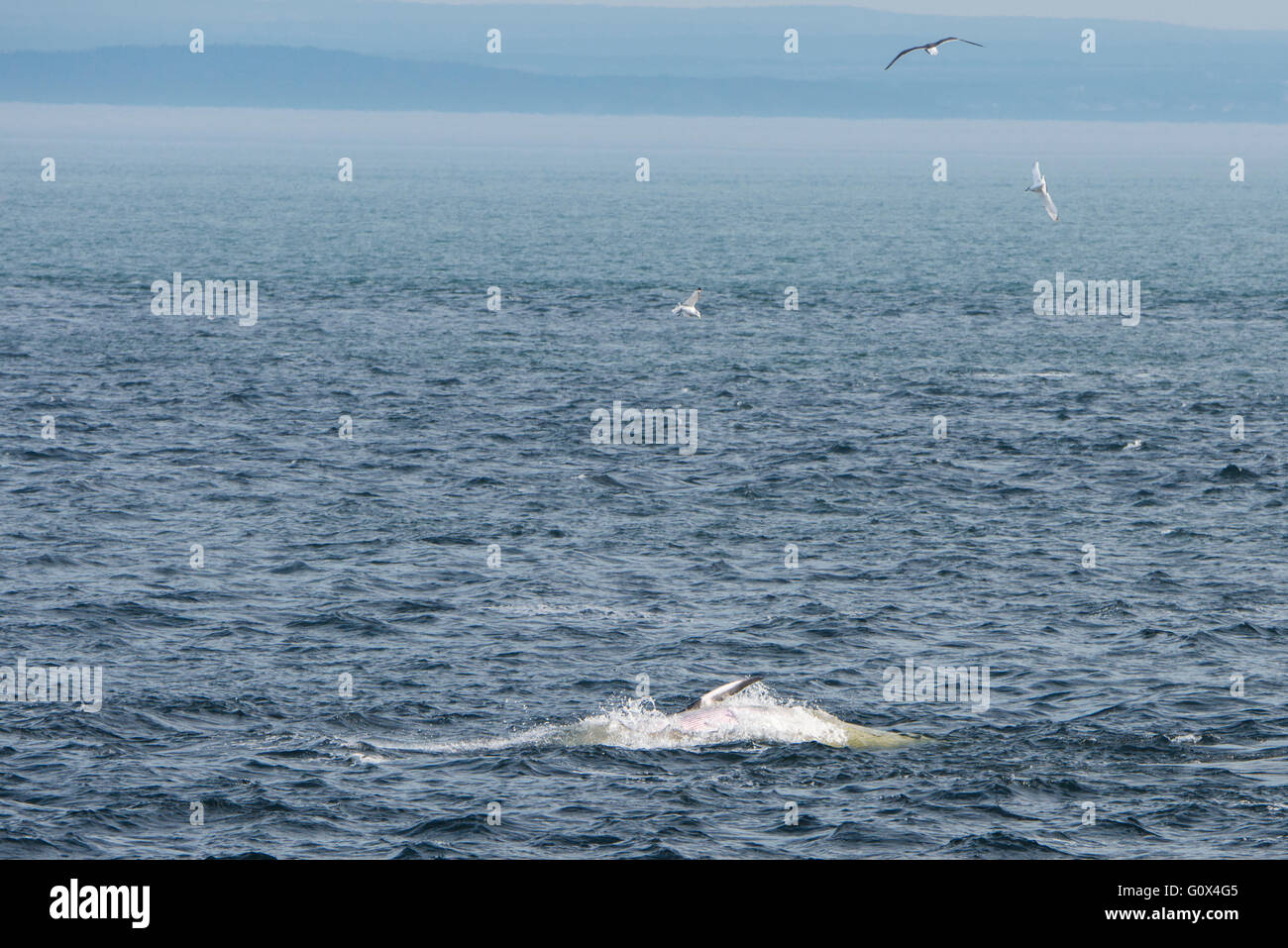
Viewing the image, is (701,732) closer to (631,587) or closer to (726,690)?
(726,690)

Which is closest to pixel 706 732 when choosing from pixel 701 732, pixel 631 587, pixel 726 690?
pixel 701 732

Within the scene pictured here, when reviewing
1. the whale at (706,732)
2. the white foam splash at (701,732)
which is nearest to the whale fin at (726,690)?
the whale at (706,732)

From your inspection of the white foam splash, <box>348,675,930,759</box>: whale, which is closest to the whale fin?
<box>348,675,930,759</box>: whale

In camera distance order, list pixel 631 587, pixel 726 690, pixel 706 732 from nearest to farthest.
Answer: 1. pixel 726 690
2. pixel 706 732
3. pixel 631 587

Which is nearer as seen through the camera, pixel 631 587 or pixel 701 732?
pixel 701 732

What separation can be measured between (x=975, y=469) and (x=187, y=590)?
29.7m

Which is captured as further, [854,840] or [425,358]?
[425,358]

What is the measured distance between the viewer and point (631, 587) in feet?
156

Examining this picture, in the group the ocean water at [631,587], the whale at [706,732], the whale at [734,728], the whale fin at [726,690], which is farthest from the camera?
the whale at [734,728]

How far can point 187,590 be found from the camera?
151 feet

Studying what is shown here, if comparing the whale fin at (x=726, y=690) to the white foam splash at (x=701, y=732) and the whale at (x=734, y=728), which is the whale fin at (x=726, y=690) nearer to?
the whale at (x=734, y=728)

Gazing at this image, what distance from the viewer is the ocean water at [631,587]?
102 ft
